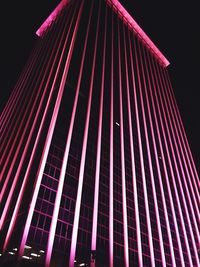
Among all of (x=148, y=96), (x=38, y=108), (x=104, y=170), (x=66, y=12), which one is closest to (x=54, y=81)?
(x=38, y=108)

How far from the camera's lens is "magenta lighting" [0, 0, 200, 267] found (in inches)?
942

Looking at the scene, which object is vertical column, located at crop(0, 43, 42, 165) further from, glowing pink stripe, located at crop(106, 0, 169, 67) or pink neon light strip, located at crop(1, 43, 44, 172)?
glowing pink stripe, located at crop(106, 0, 169, 67)

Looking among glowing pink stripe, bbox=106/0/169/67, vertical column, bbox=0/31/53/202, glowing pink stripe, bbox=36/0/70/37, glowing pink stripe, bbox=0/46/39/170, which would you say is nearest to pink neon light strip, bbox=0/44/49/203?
vertical column, bbox=0/31/53/202

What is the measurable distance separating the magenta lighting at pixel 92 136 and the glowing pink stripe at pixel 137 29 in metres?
0.14

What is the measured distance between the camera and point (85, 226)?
3178 cm

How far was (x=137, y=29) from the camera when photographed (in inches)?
1606

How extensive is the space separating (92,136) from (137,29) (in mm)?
17030

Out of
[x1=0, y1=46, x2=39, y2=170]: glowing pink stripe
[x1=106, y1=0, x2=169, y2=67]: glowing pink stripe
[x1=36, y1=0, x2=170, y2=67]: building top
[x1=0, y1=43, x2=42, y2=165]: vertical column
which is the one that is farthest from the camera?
[x1=106, y1=0, x2=169, y2=67]: glowing pink stripe

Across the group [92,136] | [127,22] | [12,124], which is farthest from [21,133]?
[127,22]

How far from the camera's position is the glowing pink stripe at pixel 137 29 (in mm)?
38625

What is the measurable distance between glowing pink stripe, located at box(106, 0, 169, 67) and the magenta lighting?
0.47 ft

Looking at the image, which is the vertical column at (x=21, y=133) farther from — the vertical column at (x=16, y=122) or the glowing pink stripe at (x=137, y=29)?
the glowing pink stripe at (x=137, y=29)

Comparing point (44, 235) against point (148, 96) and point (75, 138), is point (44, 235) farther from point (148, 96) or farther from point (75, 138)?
point (148, 96)

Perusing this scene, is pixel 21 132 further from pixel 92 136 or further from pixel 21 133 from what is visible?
pixel 92 136
